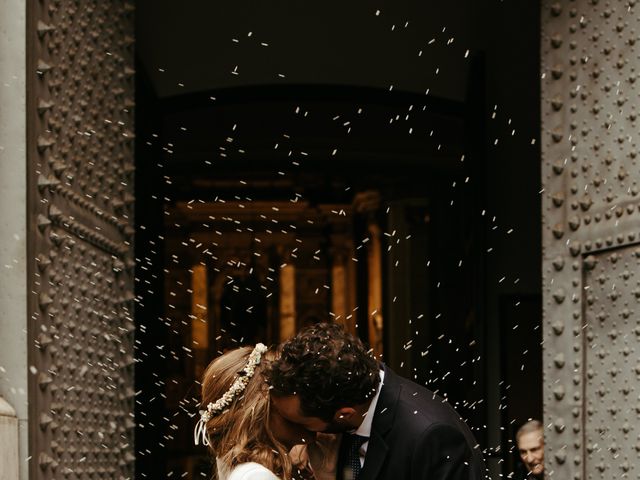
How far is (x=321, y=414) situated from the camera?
3146mm

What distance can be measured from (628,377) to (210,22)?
3733 millimetres

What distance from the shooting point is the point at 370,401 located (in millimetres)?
3316

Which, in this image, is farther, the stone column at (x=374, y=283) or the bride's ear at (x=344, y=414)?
the stone column at (x=374, y=283)

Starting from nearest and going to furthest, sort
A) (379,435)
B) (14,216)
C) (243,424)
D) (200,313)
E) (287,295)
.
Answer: (243,424) → (379,435) → (14,216) → (200,313) → (287,295)

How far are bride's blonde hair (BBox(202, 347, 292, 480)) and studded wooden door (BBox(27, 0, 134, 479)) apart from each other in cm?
55

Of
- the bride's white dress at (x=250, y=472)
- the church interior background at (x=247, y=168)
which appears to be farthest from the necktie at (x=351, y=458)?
the church interior background at (x=247, y=168)

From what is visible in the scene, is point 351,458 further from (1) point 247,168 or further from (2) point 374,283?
(2) point 374,283

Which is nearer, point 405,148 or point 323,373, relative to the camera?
point 323,373

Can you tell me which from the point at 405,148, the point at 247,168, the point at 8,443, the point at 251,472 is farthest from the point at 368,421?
the point at 247,168

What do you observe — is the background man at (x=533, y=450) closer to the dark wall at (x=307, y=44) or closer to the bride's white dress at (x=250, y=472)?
the dark wall at (x=307, y=44)

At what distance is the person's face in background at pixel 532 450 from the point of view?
5.96 m

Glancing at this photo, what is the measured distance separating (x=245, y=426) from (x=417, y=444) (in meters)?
0.44

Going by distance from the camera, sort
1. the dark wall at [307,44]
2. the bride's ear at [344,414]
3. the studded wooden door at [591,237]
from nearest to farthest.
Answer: the bride's ear at [344,414] → the studded wooden door at [591,237] → the dark wall at [307,44]

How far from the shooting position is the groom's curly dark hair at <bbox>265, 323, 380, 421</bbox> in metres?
3.12
